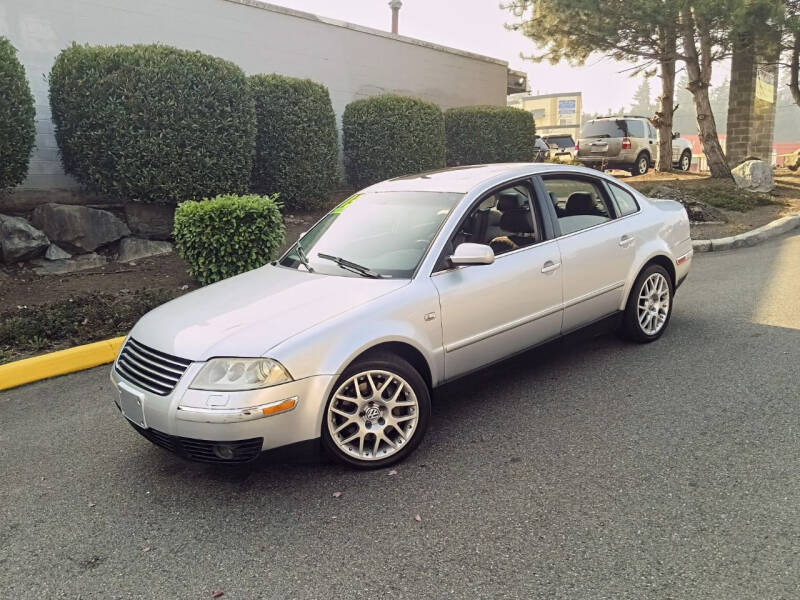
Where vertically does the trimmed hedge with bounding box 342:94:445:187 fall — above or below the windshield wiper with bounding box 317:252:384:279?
above

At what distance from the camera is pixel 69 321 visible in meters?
6.04

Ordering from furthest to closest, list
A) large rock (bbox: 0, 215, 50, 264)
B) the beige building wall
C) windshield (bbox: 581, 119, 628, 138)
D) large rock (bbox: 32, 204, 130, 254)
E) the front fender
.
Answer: the beige building wall, windshield (bbox: 581, 119, 628, 138), large rock (bbox: 32, 204, 130, 254), large rock (bbox: 0, 215, 50, 264), the front fender

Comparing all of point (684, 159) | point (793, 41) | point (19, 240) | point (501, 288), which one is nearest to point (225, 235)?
point (19, 240)

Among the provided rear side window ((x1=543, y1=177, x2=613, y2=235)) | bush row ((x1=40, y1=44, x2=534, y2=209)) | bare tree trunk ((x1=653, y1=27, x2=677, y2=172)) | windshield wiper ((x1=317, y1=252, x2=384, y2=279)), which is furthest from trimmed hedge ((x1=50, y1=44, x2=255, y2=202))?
bare tree trunk ((x1=653, y1=27, x2=677, y2=172))

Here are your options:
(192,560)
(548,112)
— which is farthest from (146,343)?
(548,112)

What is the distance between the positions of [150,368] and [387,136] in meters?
8.78

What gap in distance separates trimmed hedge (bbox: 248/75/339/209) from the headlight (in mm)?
7168

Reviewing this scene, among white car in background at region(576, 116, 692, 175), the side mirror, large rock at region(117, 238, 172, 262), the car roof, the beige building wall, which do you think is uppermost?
the beige building wall

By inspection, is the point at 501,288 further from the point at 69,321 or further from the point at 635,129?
the point at 635,129

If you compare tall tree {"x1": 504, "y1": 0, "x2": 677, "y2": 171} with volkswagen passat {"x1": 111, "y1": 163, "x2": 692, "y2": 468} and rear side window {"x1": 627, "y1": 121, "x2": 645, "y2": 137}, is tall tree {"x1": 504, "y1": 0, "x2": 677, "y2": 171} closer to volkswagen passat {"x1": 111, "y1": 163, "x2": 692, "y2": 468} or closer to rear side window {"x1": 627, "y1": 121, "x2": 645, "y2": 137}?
rear side window {"x1": 627, "y1": 121, "x2": 645, "y2": 137}

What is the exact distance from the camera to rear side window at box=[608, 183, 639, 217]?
508cm

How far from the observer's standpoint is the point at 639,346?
5.17 meters

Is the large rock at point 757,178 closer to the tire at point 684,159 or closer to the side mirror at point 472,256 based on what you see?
the tire at point 684,159

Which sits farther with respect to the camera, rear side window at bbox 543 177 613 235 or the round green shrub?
the round green shrub
